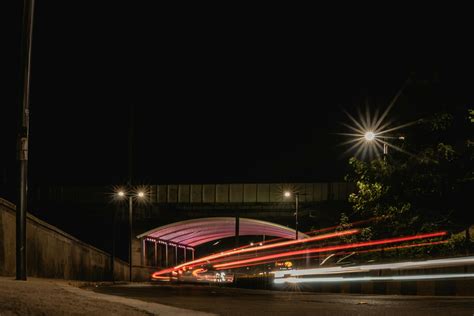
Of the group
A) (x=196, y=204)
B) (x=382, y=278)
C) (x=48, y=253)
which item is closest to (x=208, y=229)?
(x=196, y=204)

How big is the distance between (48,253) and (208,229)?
52.1 metres

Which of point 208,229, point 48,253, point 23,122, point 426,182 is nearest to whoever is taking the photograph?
point 23,122

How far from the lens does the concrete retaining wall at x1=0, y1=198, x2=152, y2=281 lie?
2041 centimetres

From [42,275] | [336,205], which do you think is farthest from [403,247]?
[336,205]

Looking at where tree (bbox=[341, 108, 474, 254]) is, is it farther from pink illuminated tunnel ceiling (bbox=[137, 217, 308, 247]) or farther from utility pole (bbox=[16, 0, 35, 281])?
pink illuminated tunnel ceiling (bbox=[137, 217, 308, 247])

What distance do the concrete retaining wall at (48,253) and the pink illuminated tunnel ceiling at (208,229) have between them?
886 inches

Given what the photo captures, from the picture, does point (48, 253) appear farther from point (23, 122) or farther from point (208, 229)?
point (208, 229)

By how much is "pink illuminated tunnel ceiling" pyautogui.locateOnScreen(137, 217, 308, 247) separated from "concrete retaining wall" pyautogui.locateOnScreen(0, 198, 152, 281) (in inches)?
886

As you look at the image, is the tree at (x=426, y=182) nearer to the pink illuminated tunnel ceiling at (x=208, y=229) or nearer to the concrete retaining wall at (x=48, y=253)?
the concrete retaining wall at (x=48, y=253)

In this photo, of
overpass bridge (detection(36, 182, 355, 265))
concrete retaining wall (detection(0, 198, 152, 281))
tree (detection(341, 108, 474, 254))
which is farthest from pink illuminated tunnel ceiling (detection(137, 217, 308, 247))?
tree (detection(341, 108, 474, 254))

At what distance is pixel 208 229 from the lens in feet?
255

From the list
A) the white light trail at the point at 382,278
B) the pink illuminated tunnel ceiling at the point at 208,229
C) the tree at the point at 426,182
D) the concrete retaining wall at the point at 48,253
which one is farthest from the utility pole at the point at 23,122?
the pink illuminated tunnel ceiling at the point at 208,229

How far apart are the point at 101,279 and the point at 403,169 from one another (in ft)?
74.2

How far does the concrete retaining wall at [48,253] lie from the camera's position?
20.4 meters
